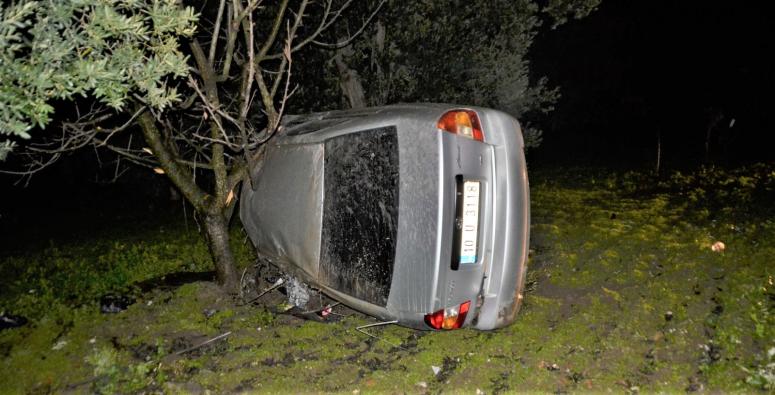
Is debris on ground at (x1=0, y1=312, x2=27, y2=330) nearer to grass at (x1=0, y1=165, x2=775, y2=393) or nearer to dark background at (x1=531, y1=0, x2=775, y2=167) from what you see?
grass at (x1=0, y1=165, x2=775, y2=393)

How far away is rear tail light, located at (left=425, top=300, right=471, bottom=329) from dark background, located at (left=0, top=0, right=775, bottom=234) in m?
11.1

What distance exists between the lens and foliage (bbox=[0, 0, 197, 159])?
113 inches

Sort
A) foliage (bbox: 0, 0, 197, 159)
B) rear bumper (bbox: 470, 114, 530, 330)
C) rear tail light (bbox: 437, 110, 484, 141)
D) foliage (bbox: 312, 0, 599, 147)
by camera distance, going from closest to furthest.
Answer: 1. foliage (bbox: 0, 0, 197, 159)
2. rear tail light (bbox: 437, 110, 484, 141)
3. rear bumper (bbox: 470, 114, 530, 330)
4. foliage (bbox: 312, 0, 599, 147)

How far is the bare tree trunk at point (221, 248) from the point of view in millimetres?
5566

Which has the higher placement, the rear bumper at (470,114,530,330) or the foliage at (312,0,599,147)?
the foliage at (312,0,599,147)

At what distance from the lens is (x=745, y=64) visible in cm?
1906

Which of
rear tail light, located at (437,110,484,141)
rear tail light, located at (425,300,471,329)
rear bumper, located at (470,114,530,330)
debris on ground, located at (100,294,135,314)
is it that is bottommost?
debris on ground, located at (100,294,135,314)

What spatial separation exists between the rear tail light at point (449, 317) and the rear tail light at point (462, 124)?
1270 millimetres

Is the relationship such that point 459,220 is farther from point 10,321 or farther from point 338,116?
point 10,321

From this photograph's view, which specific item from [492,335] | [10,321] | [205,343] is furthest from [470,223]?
[10,321]

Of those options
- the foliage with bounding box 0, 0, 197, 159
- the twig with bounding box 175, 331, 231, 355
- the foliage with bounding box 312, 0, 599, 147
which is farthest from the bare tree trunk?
the foliage with bounding box 312, 0, 599, 147

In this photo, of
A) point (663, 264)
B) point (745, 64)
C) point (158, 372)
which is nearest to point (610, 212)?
point (663, 264)

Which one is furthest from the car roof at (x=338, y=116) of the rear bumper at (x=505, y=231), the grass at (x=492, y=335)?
the grass at (x=492, y=335)

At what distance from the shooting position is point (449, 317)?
3732 mm
